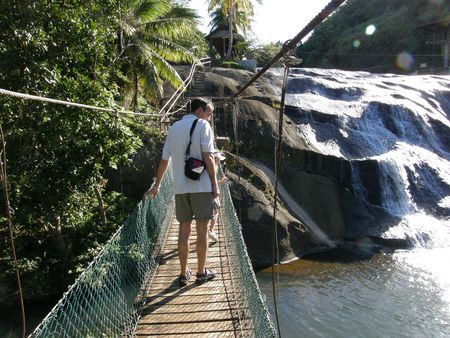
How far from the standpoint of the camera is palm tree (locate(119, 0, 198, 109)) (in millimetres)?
12008

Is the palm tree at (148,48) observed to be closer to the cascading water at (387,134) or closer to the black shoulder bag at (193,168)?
the cascading water at (387,134)

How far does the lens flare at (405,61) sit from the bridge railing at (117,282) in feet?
102

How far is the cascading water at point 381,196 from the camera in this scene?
746 cm

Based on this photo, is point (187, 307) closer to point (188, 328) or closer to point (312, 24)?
point (188, 328)

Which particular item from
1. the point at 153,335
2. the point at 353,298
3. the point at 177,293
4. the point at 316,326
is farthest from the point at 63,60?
the point at 353,298

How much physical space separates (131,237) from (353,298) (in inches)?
207

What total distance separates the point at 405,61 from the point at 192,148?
3291 centimetres

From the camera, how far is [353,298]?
8.12 meters

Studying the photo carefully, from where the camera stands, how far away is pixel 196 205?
3.68 meters

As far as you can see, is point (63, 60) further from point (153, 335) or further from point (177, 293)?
point (153, 335)

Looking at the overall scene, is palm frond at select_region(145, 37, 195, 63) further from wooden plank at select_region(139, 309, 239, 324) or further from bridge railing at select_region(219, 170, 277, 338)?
wooden plank at select_region(139, 309, 239, 324)

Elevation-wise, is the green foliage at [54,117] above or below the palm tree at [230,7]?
below

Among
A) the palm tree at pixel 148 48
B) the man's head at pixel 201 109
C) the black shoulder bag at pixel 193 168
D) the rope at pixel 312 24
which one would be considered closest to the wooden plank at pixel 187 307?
the black shoulder bag at pixel 193 168

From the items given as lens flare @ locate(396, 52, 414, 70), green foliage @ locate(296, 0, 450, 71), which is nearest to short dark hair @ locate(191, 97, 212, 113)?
lens flare @ locate(396, 52, 414, 70)
